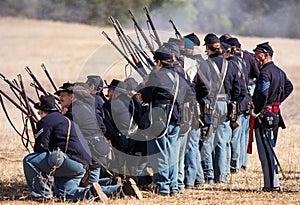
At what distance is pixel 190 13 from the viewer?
49000 millimetres

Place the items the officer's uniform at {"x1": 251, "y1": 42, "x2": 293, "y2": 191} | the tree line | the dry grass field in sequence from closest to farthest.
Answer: the dry grass field < the officer's uniform at {"x1": 251, "y1": 42, "x2": 293, "y2": 191} < the tree line

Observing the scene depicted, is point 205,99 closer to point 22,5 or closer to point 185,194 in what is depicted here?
point 185,194

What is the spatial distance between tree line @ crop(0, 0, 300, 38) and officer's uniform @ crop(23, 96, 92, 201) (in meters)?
21.4

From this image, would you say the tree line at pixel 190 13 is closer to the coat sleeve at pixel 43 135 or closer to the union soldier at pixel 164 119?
the union soldier at pixel 164 119

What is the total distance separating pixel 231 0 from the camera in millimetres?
56188

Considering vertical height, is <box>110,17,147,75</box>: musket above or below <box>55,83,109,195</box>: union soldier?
above

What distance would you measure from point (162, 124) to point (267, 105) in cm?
163

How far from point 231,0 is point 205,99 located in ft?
146

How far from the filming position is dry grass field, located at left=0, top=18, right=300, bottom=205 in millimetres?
11336

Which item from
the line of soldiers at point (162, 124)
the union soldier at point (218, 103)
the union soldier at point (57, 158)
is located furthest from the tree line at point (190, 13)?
the union soldier at point (57, 158)

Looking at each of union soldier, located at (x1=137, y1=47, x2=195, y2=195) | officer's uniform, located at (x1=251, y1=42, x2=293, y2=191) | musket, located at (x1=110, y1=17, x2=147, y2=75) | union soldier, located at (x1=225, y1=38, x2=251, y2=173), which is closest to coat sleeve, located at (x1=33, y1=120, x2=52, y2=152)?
union soldier, located at (x1=137, y1=47, x2=195, y2=195)

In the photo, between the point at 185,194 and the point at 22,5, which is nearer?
the point at 185,194

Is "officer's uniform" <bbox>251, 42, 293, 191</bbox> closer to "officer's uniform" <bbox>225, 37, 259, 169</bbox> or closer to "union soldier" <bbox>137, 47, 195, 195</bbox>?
"union soldier" <bbox>137, 47, 195, 195</bbox>

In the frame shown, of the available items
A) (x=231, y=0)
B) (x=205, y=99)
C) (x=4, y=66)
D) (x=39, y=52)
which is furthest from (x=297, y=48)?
(x=205, y=99)
